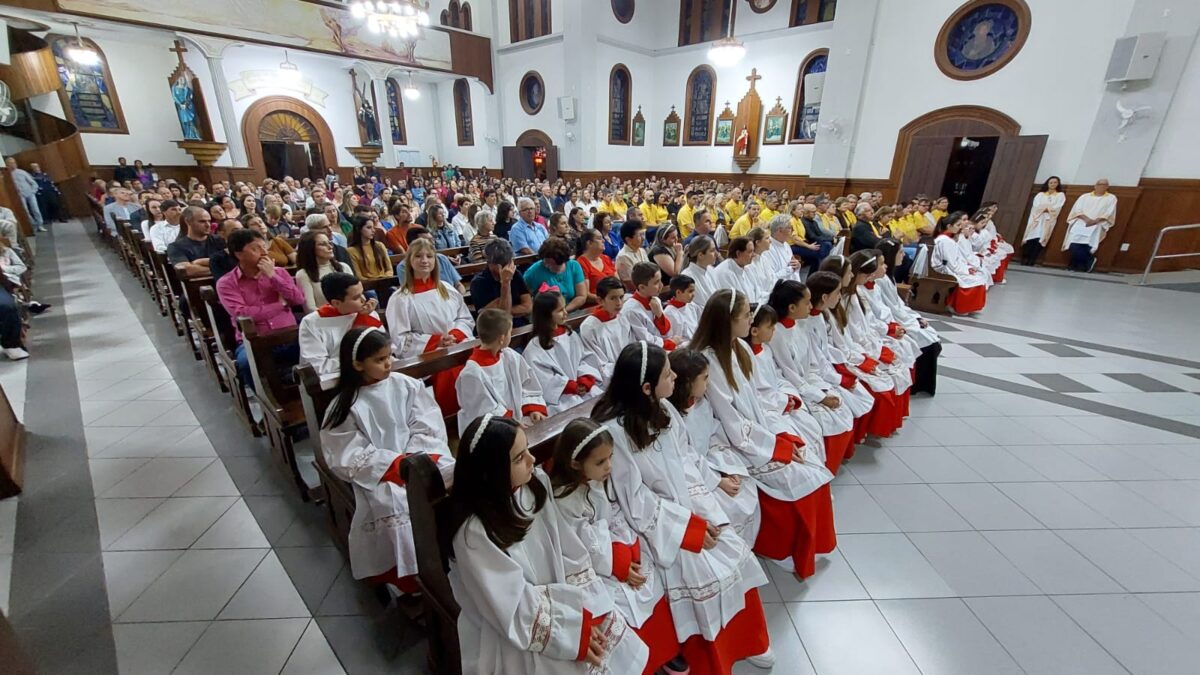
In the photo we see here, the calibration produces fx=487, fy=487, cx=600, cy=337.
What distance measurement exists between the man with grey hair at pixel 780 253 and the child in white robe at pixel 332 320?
431 cm

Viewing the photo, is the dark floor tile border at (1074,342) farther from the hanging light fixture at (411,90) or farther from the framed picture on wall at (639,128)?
the hanging light fixture at (411,90)

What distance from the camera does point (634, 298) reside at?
10.9ft

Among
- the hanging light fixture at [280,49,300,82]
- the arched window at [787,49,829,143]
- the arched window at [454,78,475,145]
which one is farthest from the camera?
the arched window at [454,78,475,145]

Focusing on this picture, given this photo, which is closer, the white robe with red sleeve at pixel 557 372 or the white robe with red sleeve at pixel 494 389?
the white robe with red sleeve at pixel 494 389

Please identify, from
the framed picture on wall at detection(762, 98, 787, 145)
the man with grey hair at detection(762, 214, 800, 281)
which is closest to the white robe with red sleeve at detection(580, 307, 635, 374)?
the man with grey hair at detection(762, 214, 800, 281)

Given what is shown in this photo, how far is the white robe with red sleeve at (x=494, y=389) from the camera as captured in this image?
2.32 m

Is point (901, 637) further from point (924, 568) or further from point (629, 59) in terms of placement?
point (629, 59)

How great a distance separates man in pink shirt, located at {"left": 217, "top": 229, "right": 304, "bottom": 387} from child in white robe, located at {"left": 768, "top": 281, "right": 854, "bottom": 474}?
9.94ft

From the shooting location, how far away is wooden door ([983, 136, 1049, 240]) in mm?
8859

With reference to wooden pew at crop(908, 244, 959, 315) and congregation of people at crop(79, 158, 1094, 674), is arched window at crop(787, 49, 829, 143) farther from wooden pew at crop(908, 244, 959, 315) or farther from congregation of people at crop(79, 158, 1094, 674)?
congregation of people at crop(79, 158, 1094, 674)

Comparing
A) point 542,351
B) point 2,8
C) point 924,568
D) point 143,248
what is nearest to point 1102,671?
point 924,568

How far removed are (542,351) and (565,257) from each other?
0.98m

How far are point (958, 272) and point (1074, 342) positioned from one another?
1.37 m

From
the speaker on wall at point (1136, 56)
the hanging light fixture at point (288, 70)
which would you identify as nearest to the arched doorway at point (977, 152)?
the speaker on wall at point (1136, 56)
